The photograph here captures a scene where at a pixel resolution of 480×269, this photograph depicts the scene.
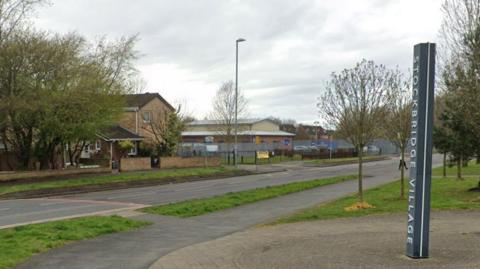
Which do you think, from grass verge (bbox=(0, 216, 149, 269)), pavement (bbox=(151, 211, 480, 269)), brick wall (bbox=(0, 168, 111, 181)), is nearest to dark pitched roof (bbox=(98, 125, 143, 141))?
brick wall (bbox=(0, 168, 111, 181))

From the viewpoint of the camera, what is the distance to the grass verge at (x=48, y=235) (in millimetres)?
10086

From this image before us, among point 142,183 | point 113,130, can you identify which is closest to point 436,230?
point 142,183

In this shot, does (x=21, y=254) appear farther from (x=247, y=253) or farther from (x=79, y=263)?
(x=247, y=253)

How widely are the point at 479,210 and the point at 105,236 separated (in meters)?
9.70

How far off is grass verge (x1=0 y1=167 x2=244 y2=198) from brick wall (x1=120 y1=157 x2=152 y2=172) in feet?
10.6

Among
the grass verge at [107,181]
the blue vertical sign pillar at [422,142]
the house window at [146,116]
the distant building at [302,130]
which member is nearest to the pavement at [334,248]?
the blue vertical sign pillar at [422,142]

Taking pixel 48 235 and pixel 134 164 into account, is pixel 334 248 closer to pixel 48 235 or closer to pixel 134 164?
pixel 48 235

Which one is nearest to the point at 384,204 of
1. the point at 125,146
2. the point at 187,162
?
the point at 187,162

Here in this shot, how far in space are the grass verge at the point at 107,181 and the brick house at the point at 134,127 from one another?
23.4 ft

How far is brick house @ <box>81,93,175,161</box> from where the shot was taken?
4812 cm

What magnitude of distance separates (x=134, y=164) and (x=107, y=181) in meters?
9.54

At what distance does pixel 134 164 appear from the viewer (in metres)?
41.8

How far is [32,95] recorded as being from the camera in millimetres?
30594

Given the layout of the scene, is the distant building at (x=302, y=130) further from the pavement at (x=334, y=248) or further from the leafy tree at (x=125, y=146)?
the pavement at (x=334, y=248)
